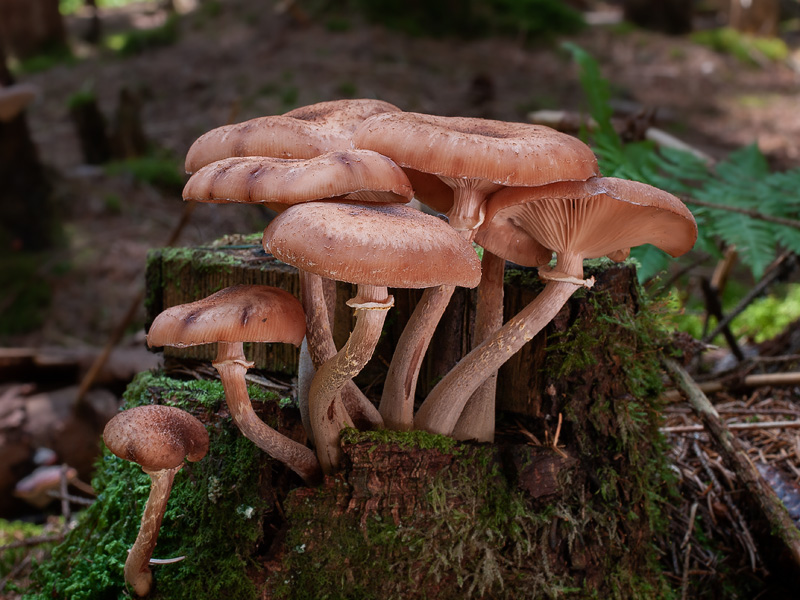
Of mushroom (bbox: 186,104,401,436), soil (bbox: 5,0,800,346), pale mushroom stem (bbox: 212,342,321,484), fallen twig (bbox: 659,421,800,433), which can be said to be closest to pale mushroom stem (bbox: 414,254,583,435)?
mushroom (bbox: 186,104,401,436)

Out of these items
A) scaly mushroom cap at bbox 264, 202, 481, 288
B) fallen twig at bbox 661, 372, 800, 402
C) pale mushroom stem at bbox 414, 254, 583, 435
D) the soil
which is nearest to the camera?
scaly mushroom cap at bbox 264, 202, 481, 288

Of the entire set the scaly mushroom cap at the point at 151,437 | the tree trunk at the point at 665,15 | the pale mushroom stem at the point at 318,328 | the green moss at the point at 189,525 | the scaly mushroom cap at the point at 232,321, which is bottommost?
the tree trunk at the point at 665,15

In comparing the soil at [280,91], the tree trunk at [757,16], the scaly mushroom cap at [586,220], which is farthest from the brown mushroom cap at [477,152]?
the tree trunk at [757,16]

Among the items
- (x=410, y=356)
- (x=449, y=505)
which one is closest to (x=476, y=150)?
(x=410, y=356)

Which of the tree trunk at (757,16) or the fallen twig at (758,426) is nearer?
the fallen twig at (758,426)

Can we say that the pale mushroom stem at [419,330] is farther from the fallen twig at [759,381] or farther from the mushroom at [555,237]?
the fallen twig at [759,381]

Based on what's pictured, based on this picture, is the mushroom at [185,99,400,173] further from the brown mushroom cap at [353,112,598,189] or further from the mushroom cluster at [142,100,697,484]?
the brown mushroom cap at [353,112,598,189]
